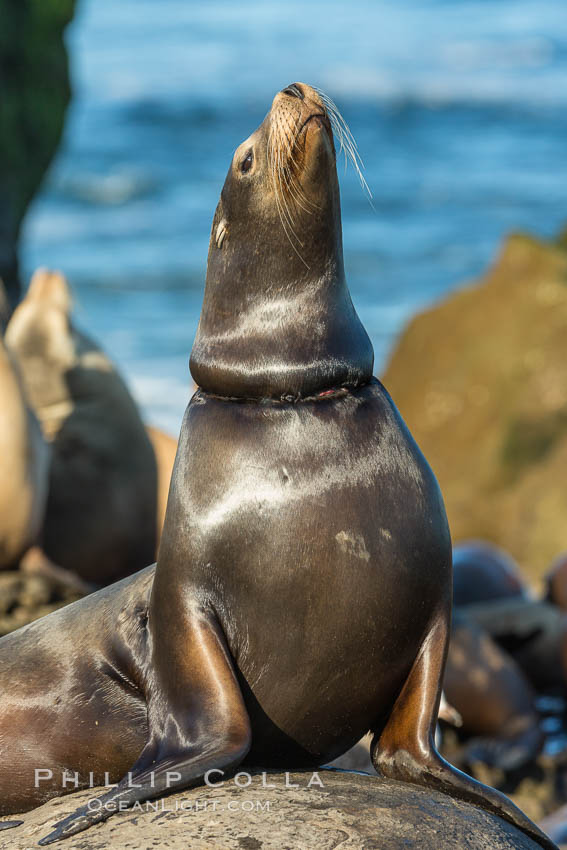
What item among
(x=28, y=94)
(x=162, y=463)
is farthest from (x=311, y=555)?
(x=28, y=94)

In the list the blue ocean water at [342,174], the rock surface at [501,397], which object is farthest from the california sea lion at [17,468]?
the blue ocean water at [342,174]

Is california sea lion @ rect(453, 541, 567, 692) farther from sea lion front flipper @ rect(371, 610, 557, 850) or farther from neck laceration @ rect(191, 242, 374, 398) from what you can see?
neck laceration @ rect(191, 242, 374, 398)

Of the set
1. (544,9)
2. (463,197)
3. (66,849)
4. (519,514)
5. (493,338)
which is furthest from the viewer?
(544,9)

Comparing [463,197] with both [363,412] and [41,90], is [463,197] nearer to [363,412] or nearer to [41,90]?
[41,90]

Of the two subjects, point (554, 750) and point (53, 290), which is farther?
point (53, 290)

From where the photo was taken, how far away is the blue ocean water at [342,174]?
20.4m

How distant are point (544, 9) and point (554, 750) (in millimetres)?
51546

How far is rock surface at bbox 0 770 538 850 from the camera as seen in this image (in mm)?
2746

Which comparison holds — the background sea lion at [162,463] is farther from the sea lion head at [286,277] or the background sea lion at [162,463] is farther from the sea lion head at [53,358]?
the sea lion head at [286,277]

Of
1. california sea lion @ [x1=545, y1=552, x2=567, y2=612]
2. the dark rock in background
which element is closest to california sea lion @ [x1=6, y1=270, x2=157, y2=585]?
california sea lion @ [x1=545, y1=552, x2=567, y2=612]

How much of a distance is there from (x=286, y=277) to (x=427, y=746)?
1190 millimetres

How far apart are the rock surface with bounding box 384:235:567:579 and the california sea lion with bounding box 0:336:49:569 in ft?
15.1

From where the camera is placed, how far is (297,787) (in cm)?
302

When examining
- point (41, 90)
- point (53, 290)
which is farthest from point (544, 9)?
point (53, 290)
